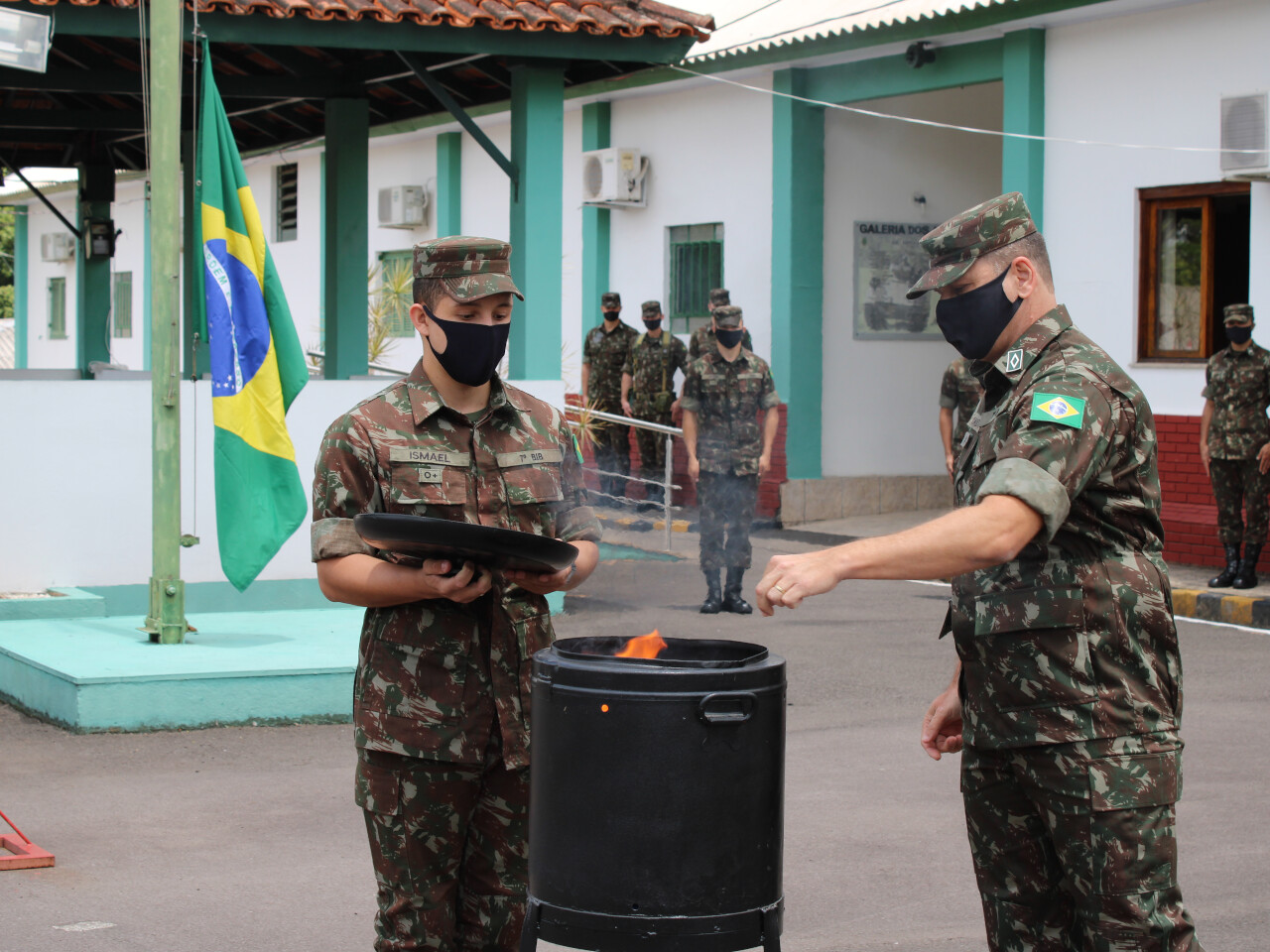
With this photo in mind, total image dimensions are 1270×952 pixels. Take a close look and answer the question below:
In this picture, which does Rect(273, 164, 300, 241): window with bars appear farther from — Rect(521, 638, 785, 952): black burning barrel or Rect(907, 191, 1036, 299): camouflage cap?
Rect(521, 638, 785, 952): black burning barrel

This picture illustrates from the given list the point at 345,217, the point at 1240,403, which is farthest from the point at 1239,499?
the point at 345,217

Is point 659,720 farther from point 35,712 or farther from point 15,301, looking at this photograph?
point 15,301

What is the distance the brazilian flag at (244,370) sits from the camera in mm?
7949

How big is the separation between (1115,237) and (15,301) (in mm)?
25770

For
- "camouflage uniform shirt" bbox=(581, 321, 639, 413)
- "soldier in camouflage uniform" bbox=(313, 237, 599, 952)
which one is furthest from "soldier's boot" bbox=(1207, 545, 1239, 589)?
"soldier in camouflage uniform" bbox=(313, 237, 599, 952)

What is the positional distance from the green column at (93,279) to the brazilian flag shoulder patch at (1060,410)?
1343 centimetres

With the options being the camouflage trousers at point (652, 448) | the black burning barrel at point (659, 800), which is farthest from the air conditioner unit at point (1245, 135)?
the black burning barrel at point (659, 800)

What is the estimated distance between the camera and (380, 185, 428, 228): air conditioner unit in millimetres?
20453

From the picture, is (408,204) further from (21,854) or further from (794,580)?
(794,580)

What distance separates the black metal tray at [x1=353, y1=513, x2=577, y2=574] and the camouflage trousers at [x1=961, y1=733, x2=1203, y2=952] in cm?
100

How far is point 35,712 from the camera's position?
7.42 meters

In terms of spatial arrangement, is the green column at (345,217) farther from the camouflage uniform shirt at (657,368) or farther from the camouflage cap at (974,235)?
the camouflage cap at (974,235)

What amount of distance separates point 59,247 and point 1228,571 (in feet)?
79.4

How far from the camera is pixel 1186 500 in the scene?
12.4 m
